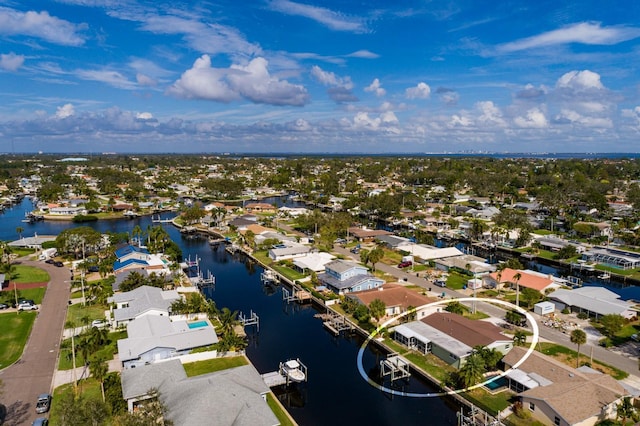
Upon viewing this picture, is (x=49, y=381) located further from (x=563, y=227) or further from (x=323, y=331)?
(x=563, y=227)

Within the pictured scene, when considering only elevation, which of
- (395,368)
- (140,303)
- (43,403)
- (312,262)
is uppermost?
(140,303)

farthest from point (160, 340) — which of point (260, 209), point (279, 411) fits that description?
point (260, 209)

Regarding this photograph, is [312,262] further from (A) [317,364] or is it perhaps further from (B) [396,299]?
(A) [317,364]

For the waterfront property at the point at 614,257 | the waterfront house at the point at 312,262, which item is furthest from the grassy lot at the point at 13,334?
the waterfront property at the point at 614,257

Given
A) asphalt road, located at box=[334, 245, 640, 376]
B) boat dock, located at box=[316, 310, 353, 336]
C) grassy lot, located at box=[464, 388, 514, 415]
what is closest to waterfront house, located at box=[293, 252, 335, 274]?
asphalt road, located at box=[334, 245, 640, 376]

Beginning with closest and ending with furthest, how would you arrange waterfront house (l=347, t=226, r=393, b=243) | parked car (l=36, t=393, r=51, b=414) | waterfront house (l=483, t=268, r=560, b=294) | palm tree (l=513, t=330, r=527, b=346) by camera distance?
parked car (l=36, t=393, r=51, b=414), palm tree (l=513, t=330, r=527, b=346), waterfront house (l=483, t=268, r=560, b=294), waterfront house (l=347, t=226, r=393, b=243)

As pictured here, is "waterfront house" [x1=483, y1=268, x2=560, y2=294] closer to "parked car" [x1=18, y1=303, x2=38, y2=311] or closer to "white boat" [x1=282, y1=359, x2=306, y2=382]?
"white boat" [x1=282, y1=359, x2=306, y2=382]

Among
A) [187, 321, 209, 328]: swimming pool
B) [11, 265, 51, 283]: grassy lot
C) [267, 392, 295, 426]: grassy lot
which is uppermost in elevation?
[187, 321, 209, 328]: swimming pool

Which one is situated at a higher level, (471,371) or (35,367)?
(471,371)
